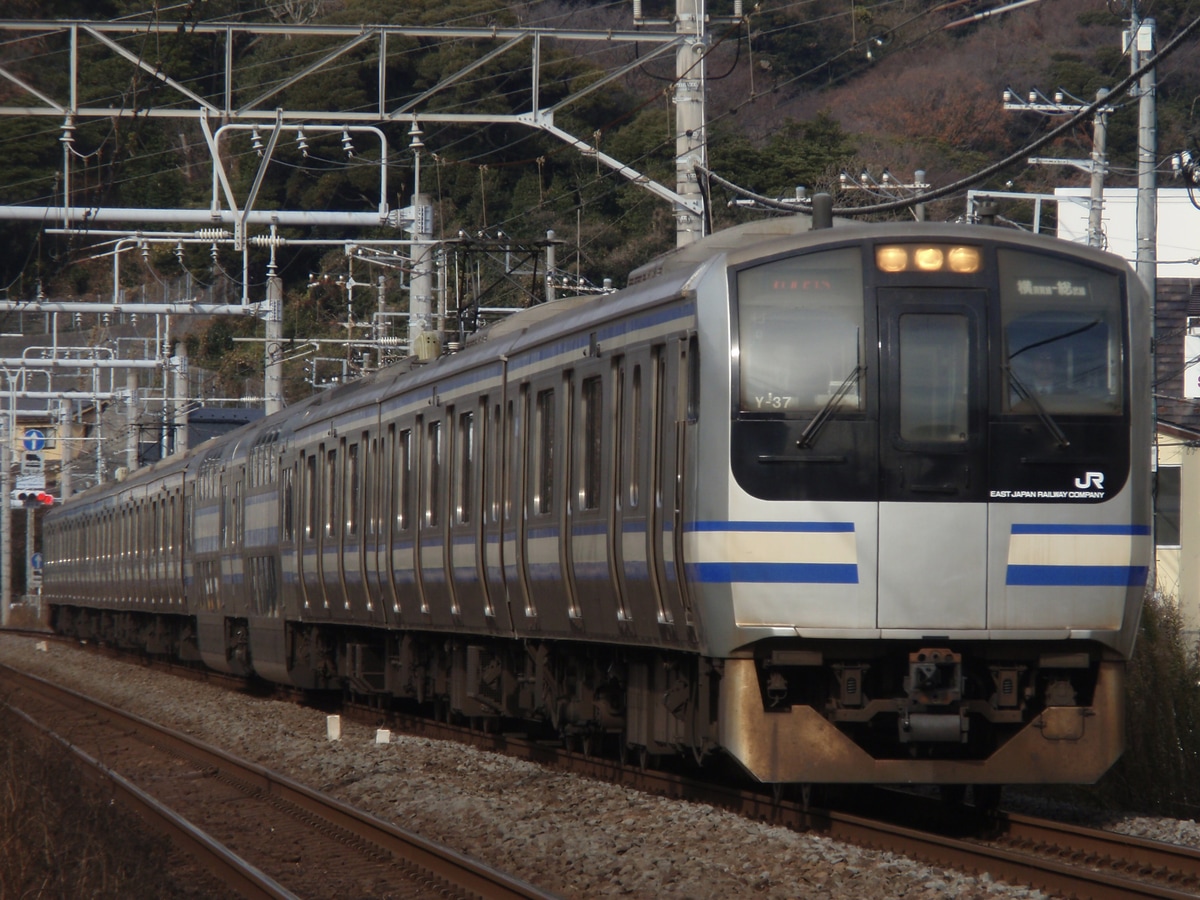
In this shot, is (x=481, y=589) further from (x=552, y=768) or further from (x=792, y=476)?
(x=792, y=476)

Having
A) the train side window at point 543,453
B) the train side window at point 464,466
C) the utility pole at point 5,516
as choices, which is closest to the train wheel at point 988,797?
the train side window at point 543,453

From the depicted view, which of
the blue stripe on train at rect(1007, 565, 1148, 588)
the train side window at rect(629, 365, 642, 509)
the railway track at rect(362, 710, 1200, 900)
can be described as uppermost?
the train side window at rect(629, 365, 642, 509)

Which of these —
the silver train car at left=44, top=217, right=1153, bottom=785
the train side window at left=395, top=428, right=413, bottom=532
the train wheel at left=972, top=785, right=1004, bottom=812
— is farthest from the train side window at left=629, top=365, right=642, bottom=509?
the train side window at left=395, top=428, right=413, bottom=532

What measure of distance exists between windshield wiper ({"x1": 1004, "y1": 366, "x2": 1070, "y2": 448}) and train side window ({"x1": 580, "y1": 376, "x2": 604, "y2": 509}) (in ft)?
8.73

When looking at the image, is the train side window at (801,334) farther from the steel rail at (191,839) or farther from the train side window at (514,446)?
the train side window at (514,446)

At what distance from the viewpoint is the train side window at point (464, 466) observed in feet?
42.8

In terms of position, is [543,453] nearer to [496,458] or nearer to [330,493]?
[496,458]

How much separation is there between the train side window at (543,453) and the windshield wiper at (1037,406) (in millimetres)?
3514

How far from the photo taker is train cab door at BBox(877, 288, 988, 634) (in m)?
8.55

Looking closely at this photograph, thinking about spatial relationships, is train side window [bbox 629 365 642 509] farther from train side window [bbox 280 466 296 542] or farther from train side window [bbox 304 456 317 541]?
train side window [bbox 280 466 296 542]

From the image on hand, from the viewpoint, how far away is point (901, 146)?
51188 millimetres

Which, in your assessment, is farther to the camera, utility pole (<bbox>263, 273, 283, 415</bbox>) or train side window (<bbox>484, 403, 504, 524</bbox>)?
utility pole (<bbox>263, 273, 283, 415</bbox>)

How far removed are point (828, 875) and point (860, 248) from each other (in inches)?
119

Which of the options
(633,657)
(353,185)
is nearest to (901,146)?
(353,185)
